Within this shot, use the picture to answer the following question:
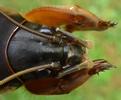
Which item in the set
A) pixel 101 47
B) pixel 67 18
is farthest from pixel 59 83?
pixel 101 47

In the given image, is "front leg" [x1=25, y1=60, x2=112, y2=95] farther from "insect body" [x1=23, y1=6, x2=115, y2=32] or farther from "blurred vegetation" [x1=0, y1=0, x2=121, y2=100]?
"blurred vegetation" [x1=0, y1=0, x2=121, y2=100]

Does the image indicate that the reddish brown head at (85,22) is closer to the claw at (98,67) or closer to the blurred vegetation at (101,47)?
the claw at (98,67)

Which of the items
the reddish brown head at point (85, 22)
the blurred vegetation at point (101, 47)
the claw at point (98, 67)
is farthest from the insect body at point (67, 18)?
the blurred vegetation at point (101, 47)

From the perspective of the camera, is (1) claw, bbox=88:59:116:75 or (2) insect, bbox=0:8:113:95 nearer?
(2) insect, bbox=0:8:113:95

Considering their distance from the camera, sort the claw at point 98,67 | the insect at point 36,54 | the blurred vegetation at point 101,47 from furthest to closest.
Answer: the blurred vegetation at point 101,47 < the claw at point 98,67 < the insect at point 36,54

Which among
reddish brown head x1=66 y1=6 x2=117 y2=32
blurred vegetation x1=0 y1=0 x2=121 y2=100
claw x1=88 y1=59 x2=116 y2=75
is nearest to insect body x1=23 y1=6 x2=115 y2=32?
reddish brown head x1=66 y1=6 x2=117 y2=32

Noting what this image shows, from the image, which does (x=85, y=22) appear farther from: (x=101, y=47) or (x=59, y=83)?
(x=101, y=47)
